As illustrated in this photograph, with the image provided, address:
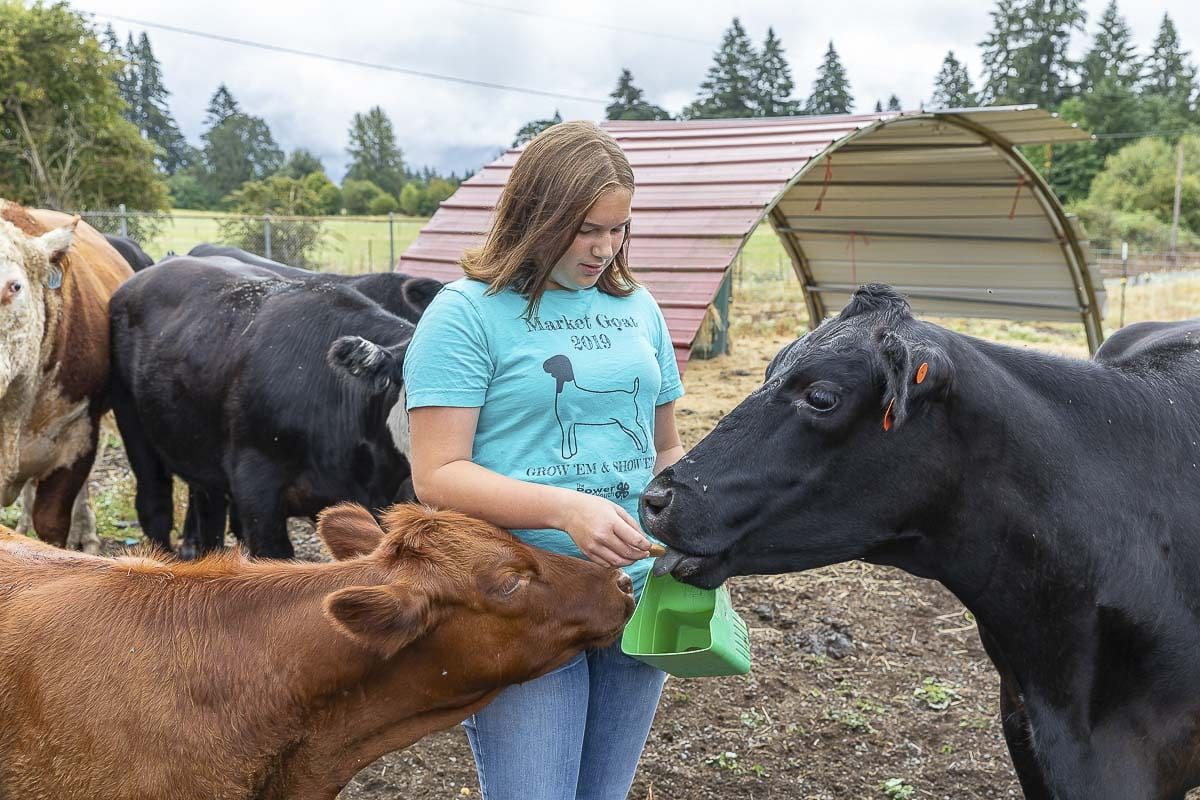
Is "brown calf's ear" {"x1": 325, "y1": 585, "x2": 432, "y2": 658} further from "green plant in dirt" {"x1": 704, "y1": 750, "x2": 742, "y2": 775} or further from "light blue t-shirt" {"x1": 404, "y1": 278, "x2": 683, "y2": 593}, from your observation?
"green plant in dirt" {"x1": 704, "y1": 750, "x2": 742, "y2": 775}

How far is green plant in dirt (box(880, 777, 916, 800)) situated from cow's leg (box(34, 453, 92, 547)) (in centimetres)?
417

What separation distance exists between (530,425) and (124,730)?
3.67 ft

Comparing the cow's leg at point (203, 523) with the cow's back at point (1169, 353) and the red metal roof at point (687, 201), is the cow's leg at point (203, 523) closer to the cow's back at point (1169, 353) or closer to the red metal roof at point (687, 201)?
the red metal roof at point (687, 201)

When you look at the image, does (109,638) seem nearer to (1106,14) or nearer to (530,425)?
(530,425)

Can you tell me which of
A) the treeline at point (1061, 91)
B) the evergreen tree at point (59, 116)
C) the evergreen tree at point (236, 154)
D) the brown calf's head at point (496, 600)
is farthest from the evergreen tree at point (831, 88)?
the brown calf's head at point (496, 600)

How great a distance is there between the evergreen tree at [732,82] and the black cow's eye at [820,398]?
64.2m

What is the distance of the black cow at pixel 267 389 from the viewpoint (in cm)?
427

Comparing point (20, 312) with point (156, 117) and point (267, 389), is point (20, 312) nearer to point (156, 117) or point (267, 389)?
point (267, 389)

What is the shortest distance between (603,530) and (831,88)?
84.7 meters

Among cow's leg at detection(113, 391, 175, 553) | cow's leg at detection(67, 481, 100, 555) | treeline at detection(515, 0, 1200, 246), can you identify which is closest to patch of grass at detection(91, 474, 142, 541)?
cow's leg at detection(67, 481, 100, 555)

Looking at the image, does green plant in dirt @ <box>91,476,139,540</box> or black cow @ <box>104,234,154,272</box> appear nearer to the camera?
green plant in dirt @ <box>91,476,139,540</box>

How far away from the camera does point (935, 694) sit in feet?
15.2

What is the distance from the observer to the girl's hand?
6.45 ft

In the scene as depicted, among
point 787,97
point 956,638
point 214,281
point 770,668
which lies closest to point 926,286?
point 956,638
